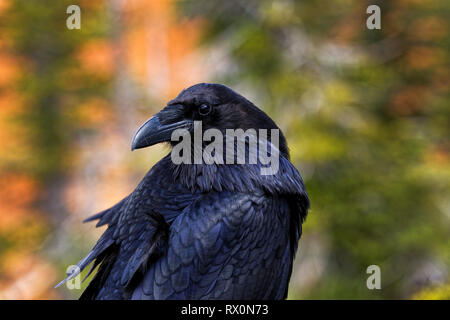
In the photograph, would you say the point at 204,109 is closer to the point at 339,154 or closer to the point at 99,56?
the point at 339,154

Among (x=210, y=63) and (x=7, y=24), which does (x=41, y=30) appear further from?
(x=210, y=63)

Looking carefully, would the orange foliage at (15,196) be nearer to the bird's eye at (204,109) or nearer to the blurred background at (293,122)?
the blurred background at (293,122)

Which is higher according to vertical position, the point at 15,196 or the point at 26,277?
the point at 15,196

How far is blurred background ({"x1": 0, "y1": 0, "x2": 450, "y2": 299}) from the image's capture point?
29.1ft

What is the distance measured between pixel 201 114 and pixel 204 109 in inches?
1.6

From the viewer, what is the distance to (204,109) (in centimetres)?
342

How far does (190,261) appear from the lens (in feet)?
9.94

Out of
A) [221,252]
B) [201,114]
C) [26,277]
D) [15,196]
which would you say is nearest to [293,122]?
[201,114]

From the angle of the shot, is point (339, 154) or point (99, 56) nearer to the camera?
point (339, 154)

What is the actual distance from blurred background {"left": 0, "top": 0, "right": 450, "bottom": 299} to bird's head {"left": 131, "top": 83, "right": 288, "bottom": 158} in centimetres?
85

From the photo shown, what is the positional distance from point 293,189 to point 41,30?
14973mm

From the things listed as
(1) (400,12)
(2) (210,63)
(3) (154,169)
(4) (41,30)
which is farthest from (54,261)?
(1) (400,12)

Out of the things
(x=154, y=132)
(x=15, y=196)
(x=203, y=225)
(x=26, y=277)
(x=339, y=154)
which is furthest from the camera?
(x=15, y=196)

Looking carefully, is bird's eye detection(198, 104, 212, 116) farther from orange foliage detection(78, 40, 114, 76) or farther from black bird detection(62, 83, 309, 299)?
orange foliage detection(78, 40, 114, 76)
